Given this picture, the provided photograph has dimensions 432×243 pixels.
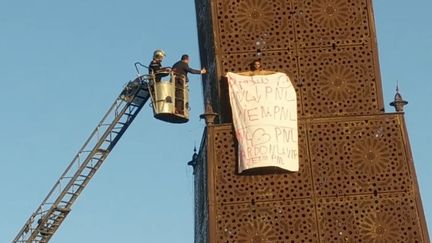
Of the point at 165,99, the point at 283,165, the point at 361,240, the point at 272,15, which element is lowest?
the point at 361,240

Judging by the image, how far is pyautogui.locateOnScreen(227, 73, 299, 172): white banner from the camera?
24.6 metres

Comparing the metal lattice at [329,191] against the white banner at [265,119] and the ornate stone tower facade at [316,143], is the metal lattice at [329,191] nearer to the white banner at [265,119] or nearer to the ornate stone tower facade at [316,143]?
the ornate stone tower facade at [316,143]

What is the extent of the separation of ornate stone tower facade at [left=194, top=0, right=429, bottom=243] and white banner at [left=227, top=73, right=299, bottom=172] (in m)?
0.24

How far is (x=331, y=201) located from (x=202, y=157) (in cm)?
321

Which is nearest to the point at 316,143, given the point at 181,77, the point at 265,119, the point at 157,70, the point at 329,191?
the point at 329,191

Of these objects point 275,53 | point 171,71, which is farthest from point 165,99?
point 275,53

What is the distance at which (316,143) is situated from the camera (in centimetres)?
2494

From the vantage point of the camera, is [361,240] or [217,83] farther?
[217,83]

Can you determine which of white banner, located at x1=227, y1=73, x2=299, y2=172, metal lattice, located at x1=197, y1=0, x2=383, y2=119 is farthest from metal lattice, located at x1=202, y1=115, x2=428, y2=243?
metal lattice, located at x1=197, y1=0, x2=383, y2=119

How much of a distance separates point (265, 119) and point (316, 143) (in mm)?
1202

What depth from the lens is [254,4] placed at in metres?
25.9

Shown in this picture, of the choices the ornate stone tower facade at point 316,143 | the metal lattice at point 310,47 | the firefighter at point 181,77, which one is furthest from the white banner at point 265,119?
the firefighter at point 181,77

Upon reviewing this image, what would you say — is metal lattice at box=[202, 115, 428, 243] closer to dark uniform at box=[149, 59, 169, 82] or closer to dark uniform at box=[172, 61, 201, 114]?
dark uniform at box=[172, 61, 201, 114]

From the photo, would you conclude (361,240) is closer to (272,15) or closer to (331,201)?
(331,201)
